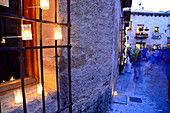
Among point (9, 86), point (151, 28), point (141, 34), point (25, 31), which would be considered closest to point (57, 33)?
point (25, 31)

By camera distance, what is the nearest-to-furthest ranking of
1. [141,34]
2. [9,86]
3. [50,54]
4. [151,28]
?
[9,86] → [50,54] → [141,34] → [151,28]

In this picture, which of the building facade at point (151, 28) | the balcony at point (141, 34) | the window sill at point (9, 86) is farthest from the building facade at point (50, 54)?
the building facade at point (151, 28)

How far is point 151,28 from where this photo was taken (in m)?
27.1

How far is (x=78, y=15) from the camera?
2383mm

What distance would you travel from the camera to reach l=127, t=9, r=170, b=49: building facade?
27.0 m

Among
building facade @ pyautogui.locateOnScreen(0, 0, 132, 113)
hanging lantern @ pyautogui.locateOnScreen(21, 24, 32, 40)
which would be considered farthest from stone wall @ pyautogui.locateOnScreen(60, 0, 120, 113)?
hanging lantern @ pyautogui.locateOnScreen(21, 24, 32, 40)

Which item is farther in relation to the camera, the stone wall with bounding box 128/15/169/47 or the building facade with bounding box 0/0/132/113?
the stone wall with bounding box 128/15/169/47

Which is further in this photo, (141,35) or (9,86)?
(141,35)

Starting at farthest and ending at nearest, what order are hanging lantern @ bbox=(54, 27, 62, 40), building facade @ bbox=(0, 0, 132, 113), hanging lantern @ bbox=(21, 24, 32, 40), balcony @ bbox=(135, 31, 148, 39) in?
balcony @ bbox=(135, 31, 148, 39)
hanging lantern @ bbox=(54, 27, 62, 40)
building facade @ bbox=(0, 0, 132, 113)
hanging lantern @ bbox=(21, 24, 32, 40)

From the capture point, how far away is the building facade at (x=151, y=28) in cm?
2702

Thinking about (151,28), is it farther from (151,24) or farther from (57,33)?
(57,33)

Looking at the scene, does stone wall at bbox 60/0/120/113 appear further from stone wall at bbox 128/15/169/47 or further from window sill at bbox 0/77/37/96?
stone wall at bbox 128/15/169/47

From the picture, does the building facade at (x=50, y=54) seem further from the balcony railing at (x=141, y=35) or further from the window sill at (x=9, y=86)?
the balcony railing at (x=141, y=35)

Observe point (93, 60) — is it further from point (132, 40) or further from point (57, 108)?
point (132, 40)
